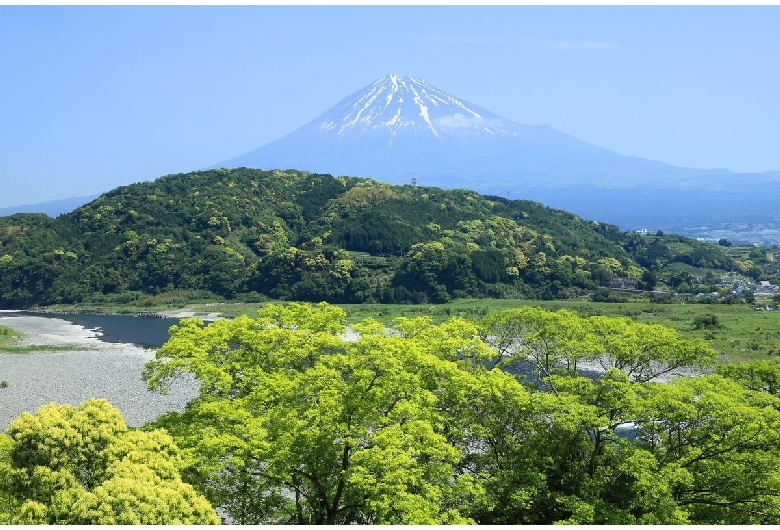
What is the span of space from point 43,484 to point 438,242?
71.0 m

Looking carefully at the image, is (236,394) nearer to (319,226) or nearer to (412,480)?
(412,480)

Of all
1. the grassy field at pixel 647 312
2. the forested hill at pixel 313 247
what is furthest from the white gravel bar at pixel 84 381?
the forested hill at pixel 313 247

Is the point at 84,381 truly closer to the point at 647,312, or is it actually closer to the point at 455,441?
the point at 455,441

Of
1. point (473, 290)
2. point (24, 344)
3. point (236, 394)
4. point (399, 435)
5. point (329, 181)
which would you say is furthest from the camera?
point (329, 181)

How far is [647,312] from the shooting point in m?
60.9

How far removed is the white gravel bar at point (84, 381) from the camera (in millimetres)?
33656

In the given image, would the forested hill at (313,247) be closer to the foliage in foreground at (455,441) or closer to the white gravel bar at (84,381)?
the white gravel bar at (84,381)

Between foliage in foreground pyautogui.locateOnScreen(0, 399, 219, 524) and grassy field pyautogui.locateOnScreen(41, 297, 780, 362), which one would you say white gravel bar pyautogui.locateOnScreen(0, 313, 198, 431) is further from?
foliage in foreground pyautogui.locateOnScreen(0, 399, 219, 524)

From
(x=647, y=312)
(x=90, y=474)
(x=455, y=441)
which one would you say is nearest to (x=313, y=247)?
(x=647, y=312)

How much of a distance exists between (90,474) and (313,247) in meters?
74.8

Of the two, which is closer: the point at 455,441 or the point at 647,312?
the point at 455,441

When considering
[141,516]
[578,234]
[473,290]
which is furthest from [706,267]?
[141,516]

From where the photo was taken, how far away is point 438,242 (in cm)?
8094

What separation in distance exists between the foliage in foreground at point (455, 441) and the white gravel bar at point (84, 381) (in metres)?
19.2
